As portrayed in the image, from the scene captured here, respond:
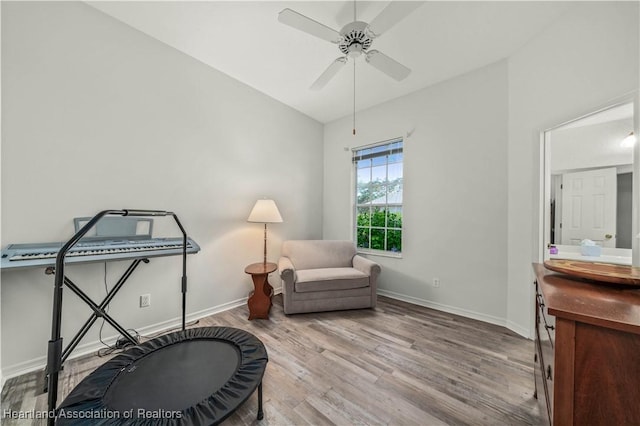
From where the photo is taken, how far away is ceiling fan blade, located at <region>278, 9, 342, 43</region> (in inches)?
58.3

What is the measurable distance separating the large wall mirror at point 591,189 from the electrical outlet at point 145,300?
12.9 feet

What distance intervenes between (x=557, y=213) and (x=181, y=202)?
4534mm

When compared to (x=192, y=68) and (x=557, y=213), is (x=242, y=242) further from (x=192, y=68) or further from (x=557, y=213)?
(x=557, y=213)

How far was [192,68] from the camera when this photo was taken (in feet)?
8.24

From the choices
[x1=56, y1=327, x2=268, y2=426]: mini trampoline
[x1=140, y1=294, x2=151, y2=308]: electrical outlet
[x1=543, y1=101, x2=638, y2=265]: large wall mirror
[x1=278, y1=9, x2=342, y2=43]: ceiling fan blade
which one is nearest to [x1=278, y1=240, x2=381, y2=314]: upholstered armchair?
[x1=56, y1=327, x2=268, y2=426]: mini trampoline

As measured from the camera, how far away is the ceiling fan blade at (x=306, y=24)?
4.86 ft

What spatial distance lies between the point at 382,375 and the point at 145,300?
7.58ft

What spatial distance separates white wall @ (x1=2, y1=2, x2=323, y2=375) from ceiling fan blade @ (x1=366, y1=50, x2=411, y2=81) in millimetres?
1854

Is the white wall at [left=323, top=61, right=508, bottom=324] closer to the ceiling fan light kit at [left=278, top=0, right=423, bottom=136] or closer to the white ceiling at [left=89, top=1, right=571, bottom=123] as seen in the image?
the white ceiling at [left=89, top=1, right=571, bottom=123]

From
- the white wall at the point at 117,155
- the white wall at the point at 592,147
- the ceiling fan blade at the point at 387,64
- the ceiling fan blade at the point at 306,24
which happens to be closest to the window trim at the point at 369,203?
the ceiling fan blade at the point at 387,64

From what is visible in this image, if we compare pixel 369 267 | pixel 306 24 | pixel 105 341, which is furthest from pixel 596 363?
pixel 105 341

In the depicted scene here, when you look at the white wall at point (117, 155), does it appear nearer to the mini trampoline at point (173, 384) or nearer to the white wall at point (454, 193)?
the mini trampoline at point (173, 384)

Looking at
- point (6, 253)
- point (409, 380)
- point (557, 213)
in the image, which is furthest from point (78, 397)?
point (557, 213)

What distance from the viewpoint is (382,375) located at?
1.69 meters
